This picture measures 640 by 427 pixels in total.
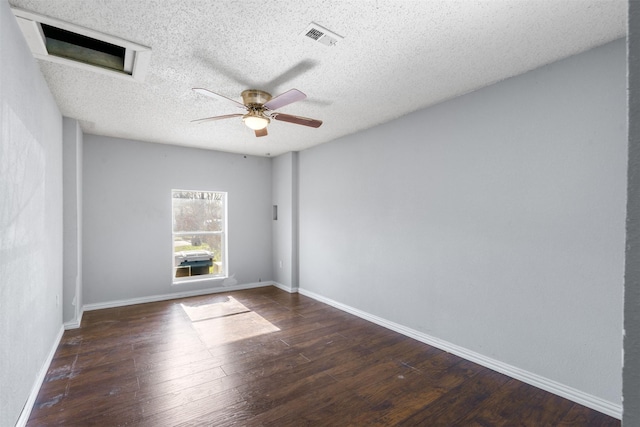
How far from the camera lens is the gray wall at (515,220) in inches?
84.4

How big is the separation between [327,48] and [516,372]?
9.89 ft

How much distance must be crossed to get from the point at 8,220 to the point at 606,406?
13.3 ft

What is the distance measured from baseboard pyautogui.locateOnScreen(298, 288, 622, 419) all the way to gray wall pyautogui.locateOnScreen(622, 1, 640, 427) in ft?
8.11

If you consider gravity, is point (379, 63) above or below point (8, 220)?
above

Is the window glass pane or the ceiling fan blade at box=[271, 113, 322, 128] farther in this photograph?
the window glass pane

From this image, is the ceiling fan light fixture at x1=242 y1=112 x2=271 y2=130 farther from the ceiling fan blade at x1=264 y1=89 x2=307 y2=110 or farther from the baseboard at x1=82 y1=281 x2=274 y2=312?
the baseboard at x1=82 y1=281 x2=274 y2=312

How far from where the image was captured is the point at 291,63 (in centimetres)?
239

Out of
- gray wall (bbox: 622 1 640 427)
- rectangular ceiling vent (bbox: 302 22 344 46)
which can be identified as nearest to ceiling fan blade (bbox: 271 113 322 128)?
rectangular ceiling vent (bbox: 302 22 344 46)

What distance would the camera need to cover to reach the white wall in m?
5.44


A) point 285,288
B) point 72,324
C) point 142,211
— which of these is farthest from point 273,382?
point 142,211

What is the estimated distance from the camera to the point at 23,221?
6.78ft

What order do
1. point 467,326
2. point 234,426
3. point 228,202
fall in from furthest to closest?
point 228,202
point 467,326
point 234,426

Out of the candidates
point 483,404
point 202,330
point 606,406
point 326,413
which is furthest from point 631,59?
point 202,330

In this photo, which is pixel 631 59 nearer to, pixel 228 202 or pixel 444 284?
pixel 444 284
